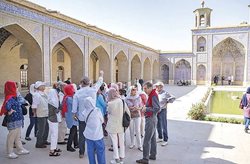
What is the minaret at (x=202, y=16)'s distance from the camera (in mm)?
23047

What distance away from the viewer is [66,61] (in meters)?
16.6

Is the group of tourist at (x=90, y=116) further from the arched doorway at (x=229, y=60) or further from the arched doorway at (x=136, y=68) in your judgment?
the arched doorway at (x=229, y=60)

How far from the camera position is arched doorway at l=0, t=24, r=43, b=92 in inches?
360

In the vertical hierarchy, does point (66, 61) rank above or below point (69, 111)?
above

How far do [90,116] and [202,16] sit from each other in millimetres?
23138

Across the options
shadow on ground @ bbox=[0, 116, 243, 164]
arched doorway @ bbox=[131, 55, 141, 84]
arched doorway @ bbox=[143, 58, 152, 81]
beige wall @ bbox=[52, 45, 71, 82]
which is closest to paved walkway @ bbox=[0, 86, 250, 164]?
shadow on ground @ bbox=[0, 116, 243, 164]

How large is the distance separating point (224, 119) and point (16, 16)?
7.59 m

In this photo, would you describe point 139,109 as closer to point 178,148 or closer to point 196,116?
point 178,148

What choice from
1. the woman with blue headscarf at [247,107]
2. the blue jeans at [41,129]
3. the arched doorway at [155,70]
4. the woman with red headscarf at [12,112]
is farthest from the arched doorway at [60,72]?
the woman with blue headscarf at [247,107]

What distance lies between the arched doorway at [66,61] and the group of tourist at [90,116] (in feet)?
25.4

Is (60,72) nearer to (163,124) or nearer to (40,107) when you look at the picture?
(40,107)

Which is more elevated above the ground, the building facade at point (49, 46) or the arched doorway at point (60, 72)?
the building facade at point (49, 46)

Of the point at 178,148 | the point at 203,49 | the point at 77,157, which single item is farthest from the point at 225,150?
the point at 203,49

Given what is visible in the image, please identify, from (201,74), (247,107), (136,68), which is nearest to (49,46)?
(247,107)
